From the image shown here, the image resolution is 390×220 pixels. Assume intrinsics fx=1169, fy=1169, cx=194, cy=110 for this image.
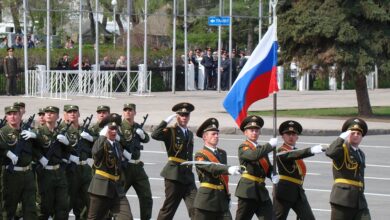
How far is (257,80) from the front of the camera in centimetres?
1440

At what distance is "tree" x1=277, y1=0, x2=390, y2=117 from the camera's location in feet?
109

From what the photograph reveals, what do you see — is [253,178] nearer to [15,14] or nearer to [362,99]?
[362,99]

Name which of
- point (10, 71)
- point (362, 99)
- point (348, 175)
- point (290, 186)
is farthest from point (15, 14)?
point (348, 175)

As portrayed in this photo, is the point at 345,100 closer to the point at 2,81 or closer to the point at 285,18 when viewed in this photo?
the point at 285,18

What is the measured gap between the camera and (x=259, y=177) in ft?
43.5

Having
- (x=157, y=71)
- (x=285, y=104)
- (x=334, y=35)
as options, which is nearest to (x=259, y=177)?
(x=334, y=35)

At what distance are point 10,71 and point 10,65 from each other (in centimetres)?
28

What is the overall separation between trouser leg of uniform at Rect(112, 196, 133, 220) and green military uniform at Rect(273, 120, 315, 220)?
1.73m

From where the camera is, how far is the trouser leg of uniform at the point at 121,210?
13.7m

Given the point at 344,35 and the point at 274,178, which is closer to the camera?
the point at 274,178

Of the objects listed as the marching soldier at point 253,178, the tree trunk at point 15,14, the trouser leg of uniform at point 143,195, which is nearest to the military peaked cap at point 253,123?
the marching soldier at point 253,178

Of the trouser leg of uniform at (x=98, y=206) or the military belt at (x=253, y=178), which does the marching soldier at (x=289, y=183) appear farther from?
the trouser leg of uniform at (x=98, y=206)

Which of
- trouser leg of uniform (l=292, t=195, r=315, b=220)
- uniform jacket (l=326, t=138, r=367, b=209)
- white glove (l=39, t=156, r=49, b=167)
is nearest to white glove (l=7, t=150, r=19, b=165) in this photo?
white glove (l=39, t=156, r=49, b=167)

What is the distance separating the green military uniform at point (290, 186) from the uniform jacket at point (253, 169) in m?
0.31
